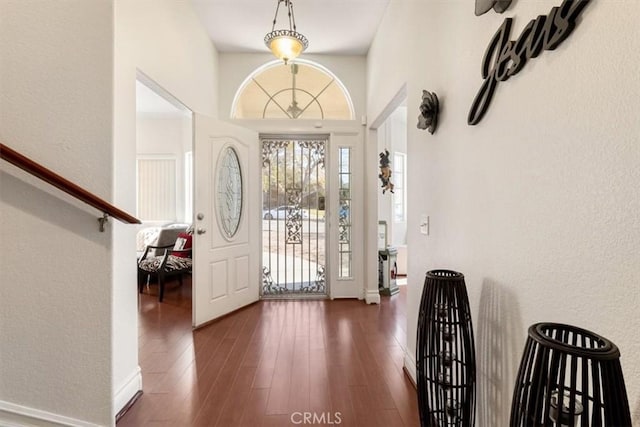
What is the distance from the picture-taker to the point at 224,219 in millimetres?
3480

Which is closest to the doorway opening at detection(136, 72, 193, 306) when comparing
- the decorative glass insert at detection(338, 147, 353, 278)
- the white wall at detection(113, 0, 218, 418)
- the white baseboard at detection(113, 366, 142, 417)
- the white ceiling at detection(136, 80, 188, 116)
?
the white ceiling at detection(136, 80, 188, 116)

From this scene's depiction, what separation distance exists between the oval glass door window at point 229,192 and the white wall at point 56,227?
1738mm

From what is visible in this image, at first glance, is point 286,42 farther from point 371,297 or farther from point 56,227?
point 371,297

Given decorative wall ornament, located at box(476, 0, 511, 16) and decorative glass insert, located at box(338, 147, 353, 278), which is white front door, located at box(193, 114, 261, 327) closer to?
decorative glass insert, located at box(338, 147, 353, 278)

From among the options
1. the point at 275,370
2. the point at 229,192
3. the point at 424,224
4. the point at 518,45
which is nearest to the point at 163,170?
the point at 229,192

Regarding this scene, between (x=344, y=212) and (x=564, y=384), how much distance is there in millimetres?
3387

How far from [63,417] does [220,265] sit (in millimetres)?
1839

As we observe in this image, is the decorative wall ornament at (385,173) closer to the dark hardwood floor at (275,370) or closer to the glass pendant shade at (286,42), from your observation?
the dark hardwood floor at (275,370)

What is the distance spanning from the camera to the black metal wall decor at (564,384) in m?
0.67

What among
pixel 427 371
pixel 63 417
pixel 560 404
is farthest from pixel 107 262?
pixel 560 404

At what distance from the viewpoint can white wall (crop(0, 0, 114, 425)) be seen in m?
1.58

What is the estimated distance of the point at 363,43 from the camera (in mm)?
3723

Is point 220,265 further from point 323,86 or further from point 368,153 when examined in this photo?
point 323,86

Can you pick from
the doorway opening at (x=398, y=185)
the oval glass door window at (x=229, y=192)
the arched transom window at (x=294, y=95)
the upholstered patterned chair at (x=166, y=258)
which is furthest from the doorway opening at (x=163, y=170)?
the doorway opening at (x=398, y=185)
